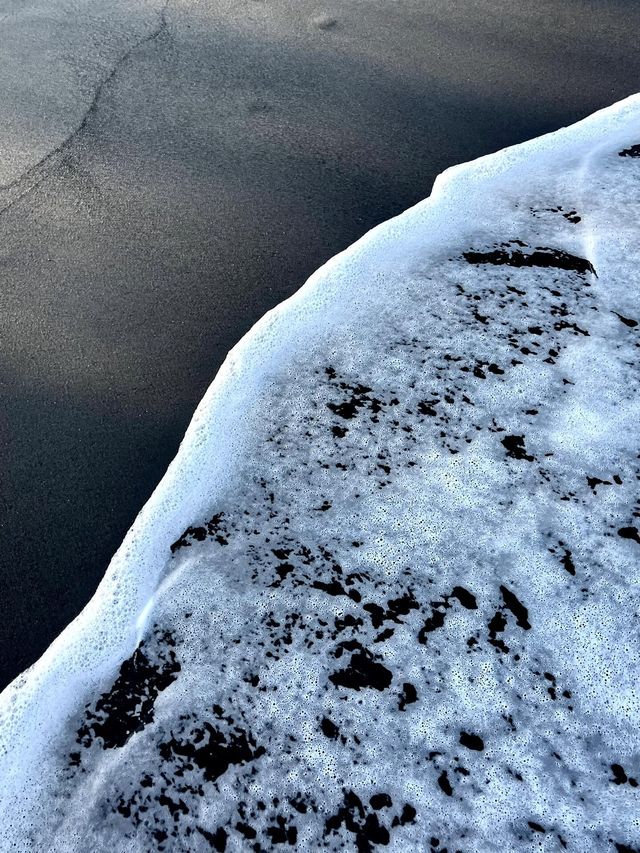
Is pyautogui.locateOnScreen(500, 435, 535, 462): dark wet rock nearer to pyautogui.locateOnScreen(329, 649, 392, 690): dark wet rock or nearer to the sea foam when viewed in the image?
the sea foam

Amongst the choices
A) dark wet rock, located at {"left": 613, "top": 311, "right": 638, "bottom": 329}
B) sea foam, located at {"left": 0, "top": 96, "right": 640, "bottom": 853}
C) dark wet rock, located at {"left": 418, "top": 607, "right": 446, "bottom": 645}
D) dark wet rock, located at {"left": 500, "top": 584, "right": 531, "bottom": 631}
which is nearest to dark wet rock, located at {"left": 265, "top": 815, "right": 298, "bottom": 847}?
sea foam, located at {"left": 0, "top": 96, "right": 640, "bottom": 853}

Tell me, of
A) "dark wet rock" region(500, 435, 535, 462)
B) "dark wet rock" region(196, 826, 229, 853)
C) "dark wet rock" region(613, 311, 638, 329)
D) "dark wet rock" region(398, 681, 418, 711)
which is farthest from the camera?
"dark wet rock" region(613, 311, 638, 329)

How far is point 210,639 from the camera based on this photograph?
1.15 metres

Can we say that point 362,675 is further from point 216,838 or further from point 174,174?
point 174,174

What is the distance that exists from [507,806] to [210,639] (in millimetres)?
485

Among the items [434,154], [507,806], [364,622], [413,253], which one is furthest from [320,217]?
[507,806]

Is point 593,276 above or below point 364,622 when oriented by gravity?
above

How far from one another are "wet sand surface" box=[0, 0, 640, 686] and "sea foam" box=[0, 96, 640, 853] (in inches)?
5.3

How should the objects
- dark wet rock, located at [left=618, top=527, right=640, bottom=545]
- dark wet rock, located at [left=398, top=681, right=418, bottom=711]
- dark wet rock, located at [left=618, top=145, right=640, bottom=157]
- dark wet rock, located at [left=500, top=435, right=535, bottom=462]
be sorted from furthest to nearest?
dark wet rock, located at [left=618, top=145, right=640, bottom=157] < dark wet rock, located at [left=500, top=435, right=535, bottom=462] < dark wet rock, located at [left=618, top=527, right=640, bottom=545] < dark wet rock, located at [left=398, top=681, right=418, bottom=711]

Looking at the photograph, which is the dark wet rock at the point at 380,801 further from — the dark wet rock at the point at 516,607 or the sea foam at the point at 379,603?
the dark wet rock at the point at 516,607

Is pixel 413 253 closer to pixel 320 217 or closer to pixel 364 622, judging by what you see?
pixel 320 217

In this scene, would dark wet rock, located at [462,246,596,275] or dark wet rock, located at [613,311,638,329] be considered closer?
dark wet rock, located at [613,311,638,329]

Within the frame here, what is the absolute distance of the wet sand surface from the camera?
4.63ft

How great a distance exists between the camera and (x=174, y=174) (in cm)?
203
